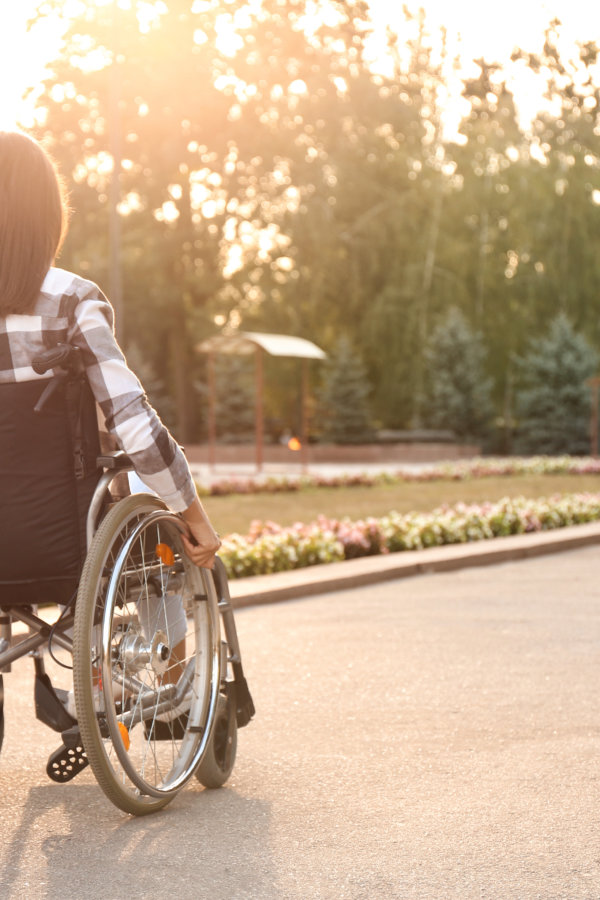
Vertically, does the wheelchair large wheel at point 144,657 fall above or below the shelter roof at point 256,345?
below

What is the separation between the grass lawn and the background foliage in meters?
9.95

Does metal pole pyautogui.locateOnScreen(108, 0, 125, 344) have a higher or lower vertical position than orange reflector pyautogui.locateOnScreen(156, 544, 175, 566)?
higher

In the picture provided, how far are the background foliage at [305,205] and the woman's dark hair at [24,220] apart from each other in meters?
25.8

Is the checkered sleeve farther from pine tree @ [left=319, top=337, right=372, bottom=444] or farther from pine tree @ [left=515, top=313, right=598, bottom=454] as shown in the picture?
pine tree @ [left=515, top=313, right=598, bottom=454]

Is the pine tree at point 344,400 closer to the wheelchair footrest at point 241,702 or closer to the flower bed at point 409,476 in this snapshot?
the flower bed at point 409,476

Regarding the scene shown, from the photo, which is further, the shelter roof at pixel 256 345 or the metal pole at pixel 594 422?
the metal pole at pixel 594 422

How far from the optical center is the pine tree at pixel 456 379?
4194 centimetres

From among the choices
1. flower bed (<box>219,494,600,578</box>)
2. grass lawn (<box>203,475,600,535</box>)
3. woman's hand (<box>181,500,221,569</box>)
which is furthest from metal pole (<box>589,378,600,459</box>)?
woman's hand (<box>181,500,221,569</box>)

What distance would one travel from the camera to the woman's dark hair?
3.78 metres

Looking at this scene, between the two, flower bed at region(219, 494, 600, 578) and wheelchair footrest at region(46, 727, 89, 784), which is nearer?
wheelchair footrest at region(46, 727, 89, 784)

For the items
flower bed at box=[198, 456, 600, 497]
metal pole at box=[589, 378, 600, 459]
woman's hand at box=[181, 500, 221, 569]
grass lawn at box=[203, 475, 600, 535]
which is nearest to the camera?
woman's hand at box=[181, 500, 221, 569]

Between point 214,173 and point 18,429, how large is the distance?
35726mm

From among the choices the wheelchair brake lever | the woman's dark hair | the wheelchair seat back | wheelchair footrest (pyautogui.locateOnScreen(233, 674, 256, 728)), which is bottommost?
wheelchair footrest (pyautogui.locateOnScreen(233, 674, 256, 728))

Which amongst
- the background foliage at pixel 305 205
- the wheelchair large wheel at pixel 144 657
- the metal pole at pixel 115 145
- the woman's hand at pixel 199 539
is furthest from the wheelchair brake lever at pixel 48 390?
the background foliage at pixel 305 205
